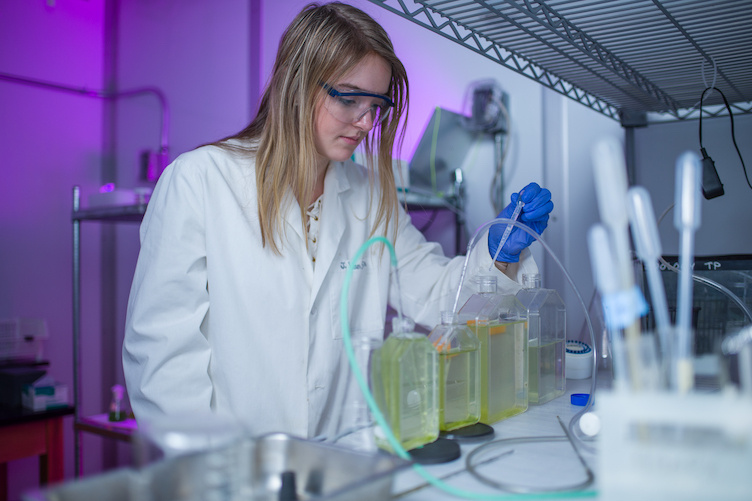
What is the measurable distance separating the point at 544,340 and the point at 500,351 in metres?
0.19

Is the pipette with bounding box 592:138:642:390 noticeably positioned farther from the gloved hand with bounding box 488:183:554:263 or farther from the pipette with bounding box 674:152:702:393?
the gloved hand with bounding box 488:183:554:263

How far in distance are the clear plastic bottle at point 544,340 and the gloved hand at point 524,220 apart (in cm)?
17

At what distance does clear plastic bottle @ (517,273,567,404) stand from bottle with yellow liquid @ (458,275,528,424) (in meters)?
0.05

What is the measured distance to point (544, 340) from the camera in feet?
3.80

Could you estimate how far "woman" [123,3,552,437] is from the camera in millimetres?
1229

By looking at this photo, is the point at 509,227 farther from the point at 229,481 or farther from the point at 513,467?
the point at 229,481

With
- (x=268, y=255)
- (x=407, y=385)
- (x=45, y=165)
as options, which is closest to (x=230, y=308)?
(x=268, y=255)

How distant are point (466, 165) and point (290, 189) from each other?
3.60 feet

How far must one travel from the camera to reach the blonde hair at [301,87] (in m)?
1.28

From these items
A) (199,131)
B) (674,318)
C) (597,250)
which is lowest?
(674,318)

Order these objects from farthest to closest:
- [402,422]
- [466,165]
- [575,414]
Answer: [466,165], [575,414], [402,422]

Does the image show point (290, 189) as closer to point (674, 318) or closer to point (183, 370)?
point (183, 370)

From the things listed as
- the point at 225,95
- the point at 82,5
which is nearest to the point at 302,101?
the point at 225,95

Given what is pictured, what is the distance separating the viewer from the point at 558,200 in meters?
2.06
